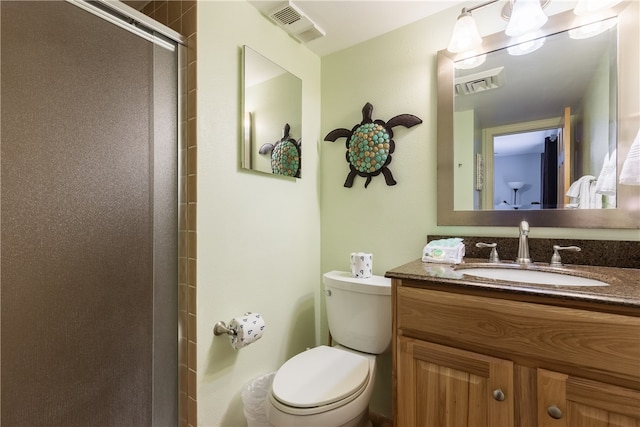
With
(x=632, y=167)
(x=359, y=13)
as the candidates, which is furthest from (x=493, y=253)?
(x=359, y=13)

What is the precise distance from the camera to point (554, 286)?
0.79 meters

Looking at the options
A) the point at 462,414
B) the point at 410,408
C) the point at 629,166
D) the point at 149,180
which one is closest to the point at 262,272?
the point at 149,180

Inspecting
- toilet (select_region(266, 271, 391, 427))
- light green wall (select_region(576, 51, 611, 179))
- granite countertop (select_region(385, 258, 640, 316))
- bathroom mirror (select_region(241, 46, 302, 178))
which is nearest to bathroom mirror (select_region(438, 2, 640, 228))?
light green wall (select_region(576, 51, 611, 179))

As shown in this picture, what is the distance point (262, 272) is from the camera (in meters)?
1.45

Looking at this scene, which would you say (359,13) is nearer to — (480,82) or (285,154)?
(480,82)

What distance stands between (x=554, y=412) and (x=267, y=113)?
59.2 inches

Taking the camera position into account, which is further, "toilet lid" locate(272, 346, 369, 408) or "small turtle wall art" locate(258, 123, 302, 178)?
"small turtle wall art" locate(258, 123, 302, 178)

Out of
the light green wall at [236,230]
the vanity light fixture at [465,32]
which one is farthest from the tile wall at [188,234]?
the vanity light fixture at [465,32]

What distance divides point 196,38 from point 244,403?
1.58m

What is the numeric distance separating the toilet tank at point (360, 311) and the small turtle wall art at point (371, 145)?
0.55m

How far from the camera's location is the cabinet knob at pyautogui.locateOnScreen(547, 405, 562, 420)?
0.74 metres

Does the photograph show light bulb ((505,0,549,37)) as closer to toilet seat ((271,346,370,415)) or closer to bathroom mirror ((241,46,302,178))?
bathroom mirror ((241,46,302,178))

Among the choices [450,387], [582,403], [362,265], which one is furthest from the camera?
[362,265]

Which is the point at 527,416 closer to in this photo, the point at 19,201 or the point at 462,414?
the point at 462,414
